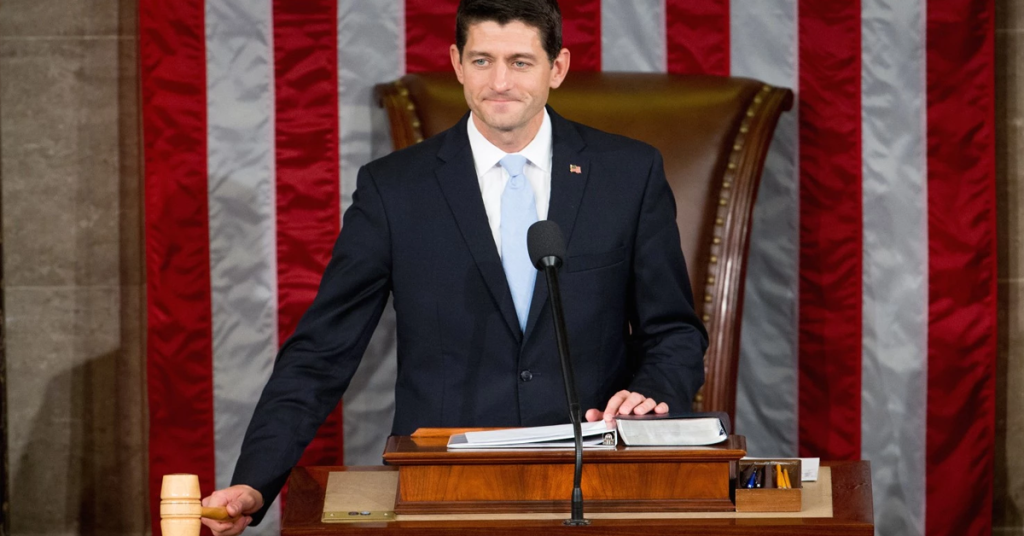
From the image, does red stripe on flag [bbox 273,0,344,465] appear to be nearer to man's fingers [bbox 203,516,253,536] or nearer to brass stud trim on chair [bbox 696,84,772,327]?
brass stud trim on chair [bbox 696,84,772,327]

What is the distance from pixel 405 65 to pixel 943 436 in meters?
1.58

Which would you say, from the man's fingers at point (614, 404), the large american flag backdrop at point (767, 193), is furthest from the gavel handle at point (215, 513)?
the large american flag backdrop at point (767, 193)

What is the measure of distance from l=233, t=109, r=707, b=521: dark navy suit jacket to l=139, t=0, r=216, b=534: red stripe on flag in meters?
0.89

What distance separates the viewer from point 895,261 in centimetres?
301

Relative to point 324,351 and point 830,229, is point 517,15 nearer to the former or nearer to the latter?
point 324,351

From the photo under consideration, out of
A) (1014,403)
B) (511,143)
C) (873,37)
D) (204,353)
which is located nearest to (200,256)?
(204,353)

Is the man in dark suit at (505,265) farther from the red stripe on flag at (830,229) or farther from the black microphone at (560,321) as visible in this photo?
the red stripe on flag at (830,229)

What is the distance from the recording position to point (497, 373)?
7.10 ft

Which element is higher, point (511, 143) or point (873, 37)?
point (873, 37)

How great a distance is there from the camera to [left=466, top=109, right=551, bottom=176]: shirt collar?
221 cm

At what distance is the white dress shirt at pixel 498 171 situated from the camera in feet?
7.26

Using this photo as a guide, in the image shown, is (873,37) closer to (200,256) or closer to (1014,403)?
(1014,403)

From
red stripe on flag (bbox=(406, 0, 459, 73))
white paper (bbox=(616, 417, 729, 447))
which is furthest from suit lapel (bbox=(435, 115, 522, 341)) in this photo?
red stripe on flag (bbox=(406, 0, 459, 73))

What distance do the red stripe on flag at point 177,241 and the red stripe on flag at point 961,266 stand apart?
1.75m
